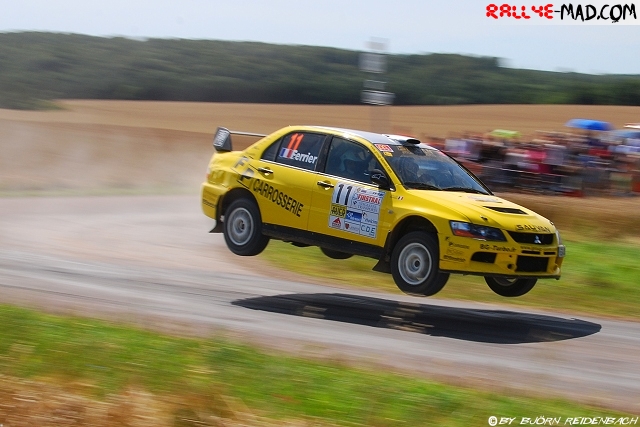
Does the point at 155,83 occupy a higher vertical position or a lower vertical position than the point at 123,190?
higher

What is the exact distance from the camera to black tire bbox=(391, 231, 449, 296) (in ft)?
30.3

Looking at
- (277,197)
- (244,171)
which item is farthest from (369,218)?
(244,171)

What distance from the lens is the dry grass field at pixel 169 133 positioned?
26.1m

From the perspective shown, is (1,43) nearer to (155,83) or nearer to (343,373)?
(155,83)

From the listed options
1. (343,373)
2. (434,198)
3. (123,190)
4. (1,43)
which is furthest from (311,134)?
(1,43)

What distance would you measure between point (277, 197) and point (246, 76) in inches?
1588

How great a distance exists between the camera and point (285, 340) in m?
8.16

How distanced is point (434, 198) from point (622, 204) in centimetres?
1133

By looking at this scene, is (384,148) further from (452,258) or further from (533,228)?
(533,228)

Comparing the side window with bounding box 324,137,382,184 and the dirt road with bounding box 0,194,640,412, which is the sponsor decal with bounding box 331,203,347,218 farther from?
the dirt road with bounding box 0,194,640,412

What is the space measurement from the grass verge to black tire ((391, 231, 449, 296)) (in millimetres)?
2471

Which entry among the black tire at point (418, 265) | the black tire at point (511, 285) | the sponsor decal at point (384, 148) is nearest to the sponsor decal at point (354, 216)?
the black tire at point (418, 265)

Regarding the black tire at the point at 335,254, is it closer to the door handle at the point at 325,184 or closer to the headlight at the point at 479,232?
the door handle at the point at 325,184

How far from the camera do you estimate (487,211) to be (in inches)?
364
